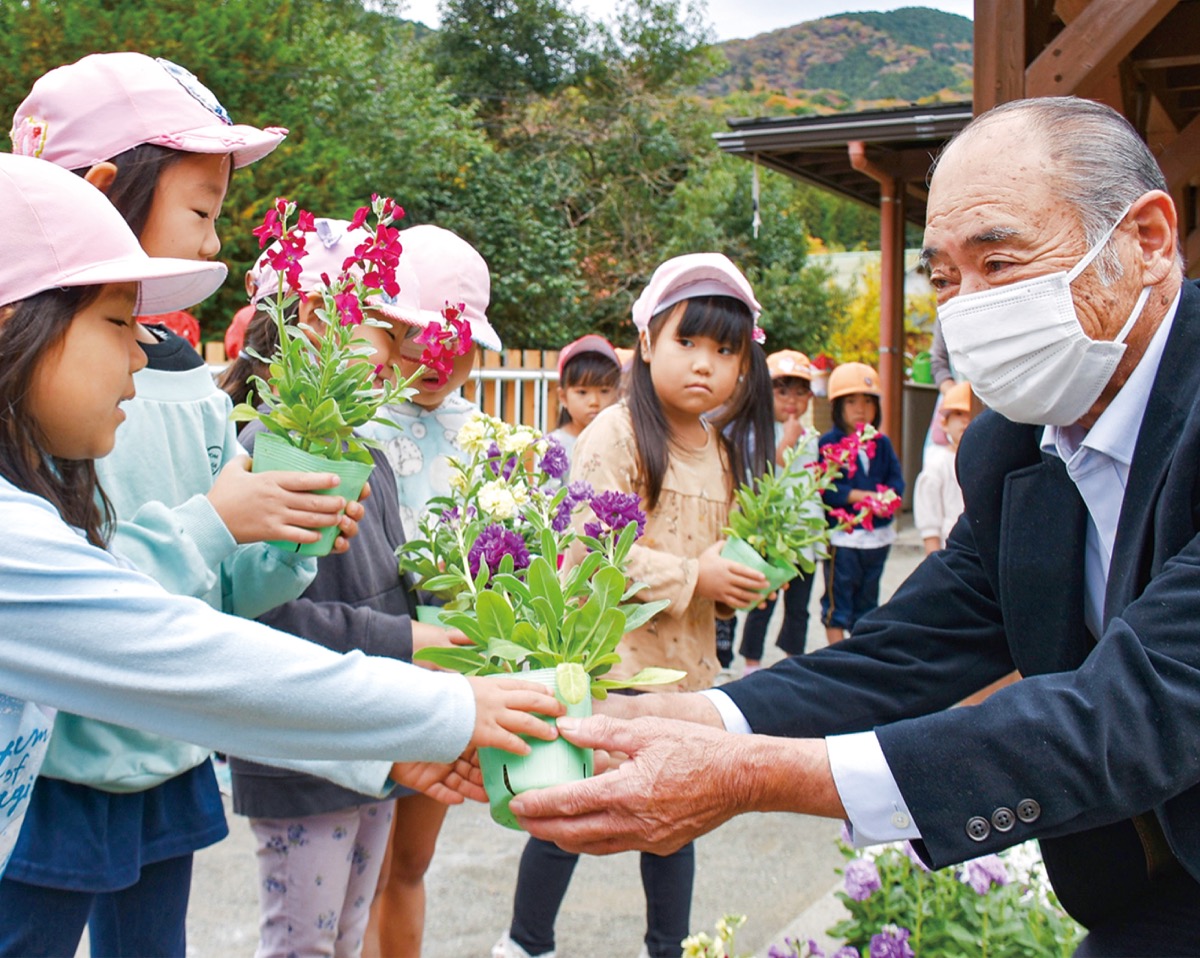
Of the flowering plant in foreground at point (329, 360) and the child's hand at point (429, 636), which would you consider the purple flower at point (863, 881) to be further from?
the flowering plant in foreground at point (329, 360)

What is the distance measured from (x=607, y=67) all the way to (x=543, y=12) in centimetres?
174

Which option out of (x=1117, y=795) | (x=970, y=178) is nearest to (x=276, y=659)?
(x=1117, y=795)

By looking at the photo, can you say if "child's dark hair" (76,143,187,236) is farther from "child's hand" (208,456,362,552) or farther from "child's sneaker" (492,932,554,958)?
"child's sneaker" (492,932,554,958)

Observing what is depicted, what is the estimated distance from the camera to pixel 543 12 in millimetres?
23297

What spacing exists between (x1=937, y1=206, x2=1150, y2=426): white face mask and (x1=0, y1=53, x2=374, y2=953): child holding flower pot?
3.62 ft

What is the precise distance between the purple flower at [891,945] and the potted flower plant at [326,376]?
1.41 meters

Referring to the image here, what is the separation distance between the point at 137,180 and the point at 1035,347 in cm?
157

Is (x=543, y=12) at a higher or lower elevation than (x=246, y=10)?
higher

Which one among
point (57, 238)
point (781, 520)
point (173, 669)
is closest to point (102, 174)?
point (57, 238)

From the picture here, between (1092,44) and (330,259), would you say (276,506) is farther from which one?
(1092,44)

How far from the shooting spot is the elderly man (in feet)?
5.21

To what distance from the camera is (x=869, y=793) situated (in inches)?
66.9

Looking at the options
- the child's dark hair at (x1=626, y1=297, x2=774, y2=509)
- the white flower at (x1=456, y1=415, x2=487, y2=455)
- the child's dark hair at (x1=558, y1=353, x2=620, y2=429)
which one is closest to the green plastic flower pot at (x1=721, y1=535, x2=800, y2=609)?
the child's dark hair at (x1=626, y1=297, x2=774, y2=509)

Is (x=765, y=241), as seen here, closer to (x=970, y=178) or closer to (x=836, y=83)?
(x=970, y=178)
